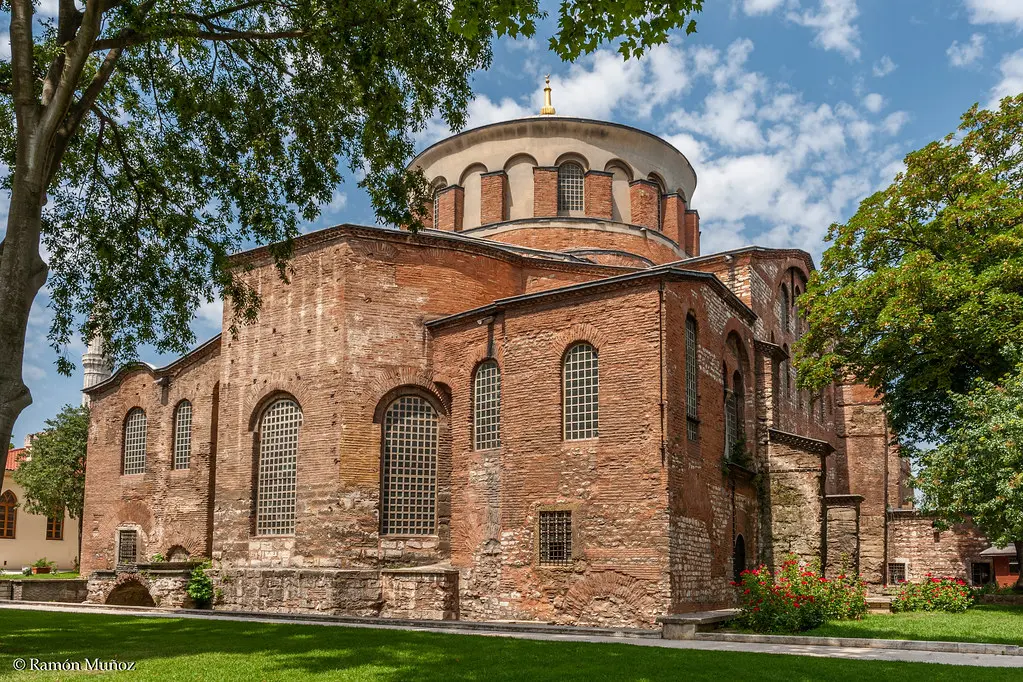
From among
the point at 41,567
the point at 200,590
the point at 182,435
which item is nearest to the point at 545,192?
the point at 182,435

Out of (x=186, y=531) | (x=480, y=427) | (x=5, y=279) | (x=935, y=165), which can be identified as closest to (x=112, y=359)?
(x=5, y=279)

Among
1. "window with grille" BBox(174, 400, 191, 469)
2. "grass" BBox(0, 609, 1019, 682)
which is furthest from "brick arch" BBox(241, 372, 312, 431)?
"grass" BBox(0, 609, 1019, 682)

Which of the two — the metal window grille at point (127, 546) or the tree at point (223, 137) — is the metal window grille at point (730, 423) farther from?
the metal window grille at point (127, 546)

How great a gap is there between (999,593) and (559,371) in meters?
13.7

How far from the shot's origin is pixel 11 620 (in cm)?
1784

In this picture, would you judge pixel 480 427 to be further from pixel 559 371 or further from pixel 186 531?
pixel 186 531

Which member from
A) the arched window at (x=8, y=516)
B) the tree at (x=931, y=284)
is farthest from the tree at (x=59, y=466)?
the tree at (x=931, y=284)

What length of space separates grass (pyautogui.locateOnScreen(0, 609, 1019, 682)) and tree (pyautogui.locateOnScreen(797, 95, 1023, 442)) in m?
12.3

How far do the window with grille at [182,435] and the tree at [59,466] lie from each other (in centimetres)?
1612

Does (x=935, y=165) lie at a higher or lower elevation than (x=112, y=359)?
higher

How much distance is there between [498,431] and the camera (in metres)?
20.0

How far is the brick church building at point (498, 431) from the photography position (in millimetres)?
18078

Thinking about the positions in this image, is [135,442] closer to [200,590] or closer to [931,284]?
[200,590]

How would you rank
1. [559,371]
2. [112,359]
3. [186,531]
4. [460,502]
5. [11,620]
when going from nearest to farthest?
1. [112,359]
2. [11,620]
3. [559,371]
4. [460,502]
5. [186,531]
